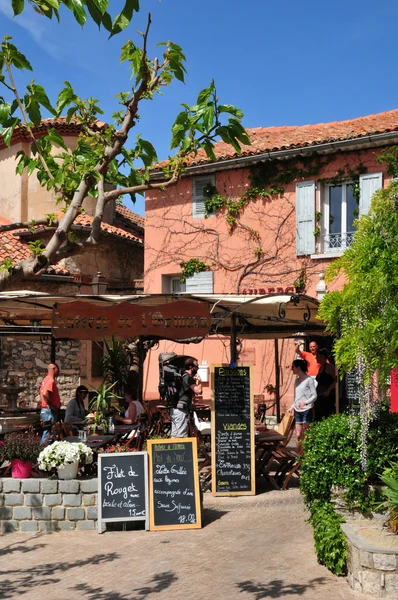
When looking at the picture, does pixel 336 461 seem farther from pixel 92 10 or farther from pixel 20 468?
pixel 92 10

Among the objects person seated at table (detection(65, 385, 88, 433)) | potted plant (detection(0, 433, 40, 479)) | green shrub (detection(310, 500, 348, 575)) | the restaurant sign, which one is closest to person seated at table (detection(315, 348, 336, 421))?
the restaurant sign

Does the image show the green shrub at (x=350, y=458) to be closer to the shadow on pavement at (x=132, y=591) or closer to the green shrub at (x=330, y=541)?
the green shrub at (x=330, y=541)

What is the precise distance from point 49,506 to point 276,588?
3112 millimetres

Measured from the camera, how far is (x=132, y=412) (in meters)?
11.9

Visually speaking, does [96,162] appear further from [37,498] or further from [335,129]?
[335,129]

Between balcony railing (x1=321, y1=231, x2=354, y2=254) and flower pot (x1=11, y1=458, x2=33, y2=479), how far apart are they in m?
10.9

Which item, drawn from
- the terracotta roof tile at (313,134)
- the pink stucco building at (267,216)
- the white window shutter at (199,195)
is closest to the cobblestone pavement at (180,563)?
the pink stucco building at (267,216)

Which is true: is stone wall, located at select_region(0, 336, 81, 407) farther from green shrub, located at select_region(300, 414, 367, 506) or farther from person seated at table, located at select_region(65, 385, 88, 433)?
green shrub, located at select_region(300, 414, 367, 506)

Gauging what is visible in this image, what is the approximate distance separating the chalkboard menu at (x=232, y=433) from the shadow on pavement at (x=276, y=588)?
3.21m

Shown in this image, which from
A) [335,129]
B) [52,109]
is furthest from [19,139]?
[52,109]

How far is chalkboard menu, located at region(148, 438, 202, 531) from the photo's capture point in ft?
26.0

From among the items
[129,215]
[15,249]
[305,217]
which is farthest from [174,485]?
[129,215]

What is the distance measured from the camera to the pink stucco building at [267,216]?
17281 mm

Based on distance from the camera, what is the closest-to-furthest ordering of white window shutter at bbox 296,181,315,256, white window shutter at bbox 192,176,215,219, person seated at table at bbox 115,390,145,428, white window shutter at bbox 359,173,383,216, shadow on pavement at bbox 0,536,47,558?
shadow on pavement at bbox 0,536,47,558
person seated at table at bbox 115,390,145,428
white window shutter at bbox 359,173,383,216
white window shutter at bbox 296,181,315,256
white window shutter at bbox 192,176,215,219
